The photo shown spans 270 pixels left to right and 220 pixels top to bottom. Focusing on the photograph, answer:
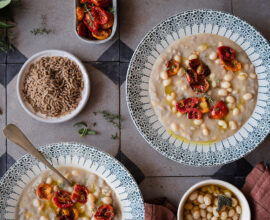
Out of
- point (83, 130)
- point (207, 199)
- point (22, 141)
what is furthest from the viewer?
point (83, 130)

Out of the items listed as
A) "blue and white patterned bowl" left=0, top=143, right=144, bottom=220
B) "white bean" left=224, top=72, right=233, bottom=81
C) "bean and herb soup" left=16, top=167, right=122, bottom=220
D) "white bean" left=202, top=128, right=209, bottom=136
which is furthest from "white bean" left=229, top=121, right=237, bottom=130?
"bean and herb soup" left=16, top=167, right=122, bottom=220

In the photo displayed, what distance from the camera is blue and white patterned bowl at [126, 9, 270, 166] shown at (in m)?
1.85

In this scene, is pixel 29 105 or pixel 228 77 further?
pixel 29 105

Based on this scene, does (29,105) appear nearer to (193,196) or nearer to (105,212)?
(105,212)

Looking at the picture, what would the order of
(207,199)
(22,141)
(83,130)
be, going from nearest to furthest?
(22,141) → (207,199) → (83,130)

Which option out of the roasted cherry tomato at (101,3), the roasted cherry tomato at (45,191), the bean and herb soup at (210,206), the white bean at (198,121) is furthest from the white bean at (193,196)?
the roasted cherry tomato at (101,3)

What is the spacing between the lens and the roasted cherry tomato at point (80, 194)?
190 centimetres

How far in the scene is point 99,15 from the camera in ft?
6.22

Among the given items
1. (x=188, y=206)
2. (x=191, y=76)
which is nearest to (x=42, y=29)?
(x=191, y=76)

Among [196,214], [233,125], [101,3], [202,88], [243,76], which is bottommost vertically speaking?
[196,214]

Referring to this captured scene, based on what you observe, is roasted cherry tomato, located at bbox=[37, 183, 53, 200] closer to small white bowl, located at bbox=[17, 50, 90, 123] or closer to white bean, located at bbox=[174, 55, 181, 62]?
small white bowl, located at bbox=[17, 50, 90, 123]

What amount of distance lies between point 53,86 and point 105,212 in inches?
30.9

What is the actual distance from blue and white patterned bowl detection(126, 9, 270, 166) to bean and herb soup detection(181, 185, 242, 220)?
0.58 ft

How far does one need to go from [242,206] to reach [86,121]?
103 cm
